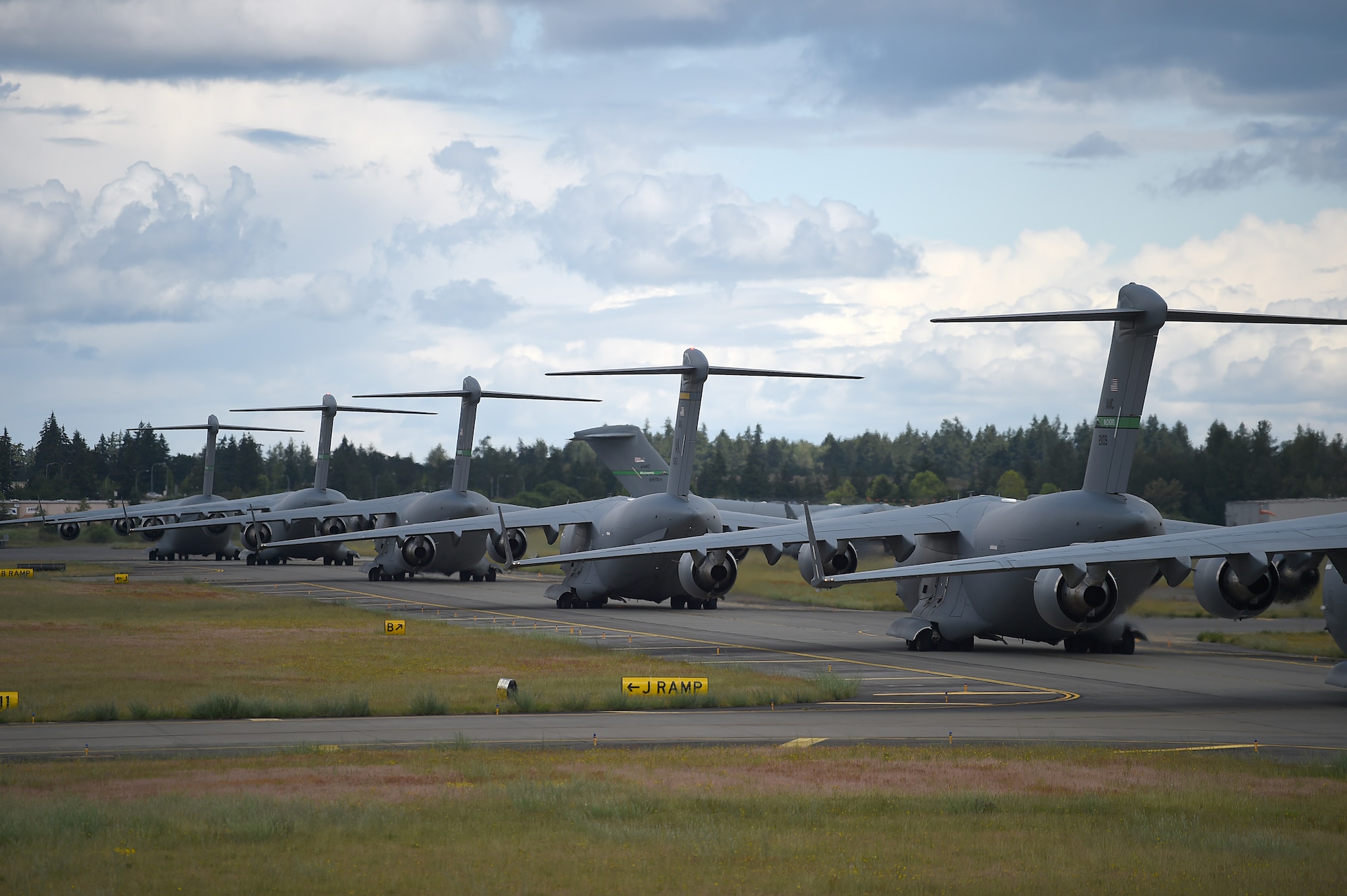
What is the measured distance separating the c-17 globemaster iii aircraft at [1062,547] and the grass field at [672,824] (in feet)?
24.6

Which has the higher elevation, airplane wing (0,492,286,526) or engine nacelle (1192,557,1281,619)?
engine nacelle (1192,557,1281,619)

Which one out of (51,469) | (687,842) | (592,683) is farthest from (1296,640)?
(51,469)

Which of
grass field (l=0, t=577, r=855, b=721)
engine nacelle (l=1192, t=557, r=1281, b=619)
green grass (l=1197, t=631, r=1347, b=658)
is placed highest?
engine nacelle (l=1192, t=557, r=1281, b=619)

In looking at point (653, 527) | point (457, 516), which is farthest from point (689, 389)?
point (457, 516)

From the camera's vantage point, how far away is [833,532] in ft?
111

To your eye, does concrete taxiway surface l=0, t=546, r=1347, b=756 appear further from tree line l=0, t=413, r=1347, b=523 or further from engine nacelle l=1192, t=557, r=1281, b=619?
tree line l=0, t=413, r=1347, b=523

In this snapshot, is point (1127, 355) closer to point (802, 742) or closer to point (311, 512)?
point (802, 742)

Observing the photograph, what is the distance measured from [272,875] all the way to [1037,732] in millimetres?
12192

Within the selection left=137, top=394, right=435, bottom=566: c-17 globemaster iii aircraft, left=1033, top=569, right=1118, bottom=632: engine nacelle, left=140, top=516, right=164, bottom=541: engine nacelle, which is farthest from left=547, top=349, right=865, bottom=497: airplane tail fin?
left=140, top=516, right=164, bottom=541: engine nacelle

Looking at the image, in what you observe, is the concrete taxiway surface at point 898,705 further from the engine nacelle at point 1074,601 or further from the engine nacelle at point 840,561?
the engine nacelle at point 840,561

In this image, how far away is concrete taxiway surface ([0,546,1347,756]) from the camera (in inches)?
750

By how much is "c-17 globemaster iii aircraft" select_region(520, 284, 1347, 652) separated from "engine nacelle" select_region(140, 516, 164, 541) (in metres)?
54.3

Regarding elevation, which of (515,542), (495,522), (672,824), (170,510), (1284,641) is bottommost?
(170,510)

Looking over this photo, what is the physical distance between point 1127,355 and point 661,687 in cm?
1236
